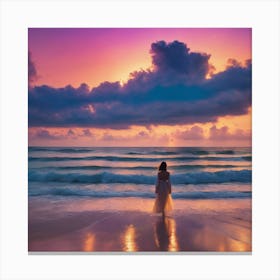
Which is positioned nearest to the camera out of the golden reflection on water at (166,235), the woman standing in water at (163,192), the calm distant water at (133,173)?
the golden reflection on water at (166,235)

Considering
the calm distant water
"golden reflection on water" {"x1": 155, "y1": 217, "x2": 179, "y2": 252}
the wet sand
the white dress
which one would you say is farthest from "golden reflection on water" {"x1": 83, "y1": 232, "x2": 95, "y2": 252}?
the calm distant water

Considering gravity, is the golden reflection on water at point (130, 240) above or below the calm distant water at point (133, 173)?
below

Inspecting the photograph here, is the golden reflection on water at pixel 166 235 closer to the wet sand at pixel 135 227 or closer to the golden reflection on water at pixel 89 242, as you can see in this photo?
the wet sand at pixel 135 227

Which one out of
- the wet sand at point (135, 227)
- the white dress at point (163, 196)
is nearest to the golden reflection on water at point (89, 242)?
the wet sand at point (135, 227)

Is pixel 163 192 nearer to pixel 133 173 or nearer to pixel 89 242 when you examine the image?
pixel 89 242

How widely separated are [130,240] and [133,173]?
10.2 feet

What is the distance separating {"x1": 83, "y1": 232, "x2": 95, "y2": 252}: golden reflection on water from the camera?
15.3ft

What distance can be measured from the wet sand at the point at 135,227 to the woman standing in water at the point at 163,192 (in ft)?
0.48

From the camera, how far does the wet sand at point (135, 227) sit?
4695 millimetres

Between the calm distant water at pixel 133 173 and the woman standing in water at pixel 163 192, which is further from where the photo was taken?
the calm distant water at pixel 133 173

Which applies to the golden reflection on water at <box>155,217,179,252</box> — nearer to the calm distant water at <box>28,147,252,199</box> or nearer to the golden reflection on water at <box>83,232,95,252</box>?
the golden reflection on water at <box>83,232,95,252</box>
